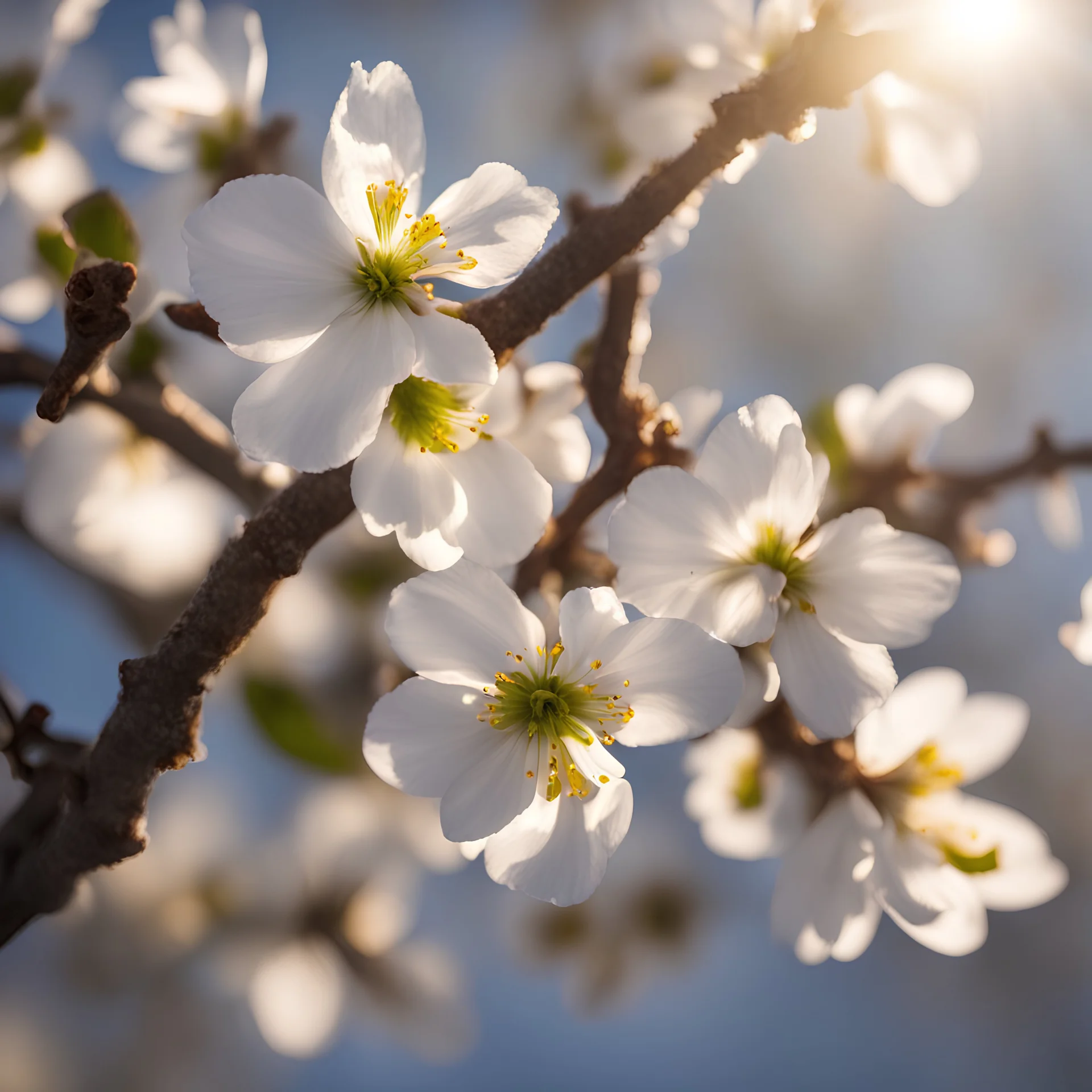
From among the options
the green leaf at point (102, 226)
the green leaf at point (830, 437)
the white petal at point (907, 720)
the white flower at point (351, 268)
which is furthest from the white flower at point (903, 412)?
the green leaf at point (102, 226)

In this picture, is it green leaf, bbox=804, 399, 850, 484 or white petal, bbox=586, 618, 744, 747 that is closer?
white petal, bbox=586, 618, 744, 747

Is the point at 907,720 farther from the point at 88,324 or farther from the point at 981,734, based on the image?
the point at 88,324

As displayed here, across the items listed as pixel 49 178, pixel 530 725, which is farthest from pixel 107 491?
pixel 530 725

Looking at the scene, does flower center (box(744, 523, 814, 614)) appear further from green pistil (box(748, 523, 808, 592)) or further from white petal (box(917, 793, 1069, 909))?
white petal (box(917, 793, 1069, 909))

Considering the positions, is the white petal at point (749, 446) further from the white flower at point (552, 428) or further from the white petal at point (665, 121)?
the white petal at point (665, 121)

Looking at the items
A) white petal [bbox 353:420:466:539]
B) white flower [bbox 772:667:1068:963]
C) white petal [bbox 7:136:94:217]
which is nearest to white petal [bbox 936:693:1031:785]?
white flower [bbox 772:667:1068:963]

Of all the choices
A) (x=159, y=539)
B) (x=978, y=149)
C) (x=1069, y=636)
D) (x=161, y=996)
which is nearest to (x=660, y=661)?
(x=1069, y=636)

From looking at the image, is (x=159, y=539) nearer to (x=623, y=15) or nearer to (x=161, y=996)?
(x=161, y=996)
